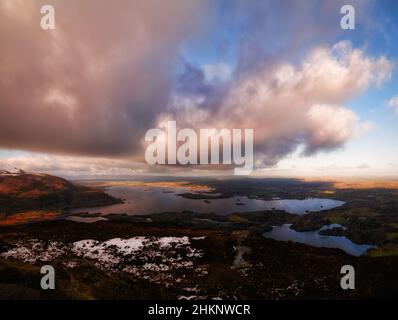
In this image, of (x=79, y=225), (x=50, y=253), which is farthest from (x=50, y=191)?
(x=50, y=253)

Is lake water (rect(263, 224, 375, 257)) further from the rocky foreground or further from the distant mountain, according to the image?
the distant mountain

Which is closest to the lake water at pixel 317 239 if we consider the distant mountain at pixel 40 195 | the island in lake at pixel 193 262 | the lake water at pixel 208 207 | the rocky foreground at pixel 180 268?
the island in lake at pixel 193 262

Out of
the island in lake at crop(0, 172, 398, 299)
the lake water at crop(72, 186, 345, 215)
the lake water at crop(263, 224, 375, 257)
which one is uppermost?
the island in lake at crop(0, 172, 398, 299)

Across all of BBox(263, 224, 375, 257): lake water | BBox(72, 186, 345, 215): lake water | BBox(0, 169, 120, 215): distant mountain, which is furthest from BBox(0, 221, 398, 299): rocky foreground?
BBox(0, 169, 120, 215): distant mountain
